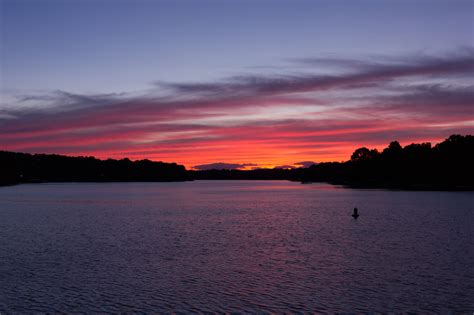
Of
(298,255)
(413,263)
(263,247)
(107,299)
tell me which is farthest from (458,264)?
(107,299)

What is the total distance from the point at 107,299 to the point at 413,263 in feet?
76.7

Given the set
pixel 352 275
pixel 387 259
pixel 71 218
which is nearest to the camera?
pixel 352 275

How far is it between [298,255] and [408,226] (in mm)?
29774

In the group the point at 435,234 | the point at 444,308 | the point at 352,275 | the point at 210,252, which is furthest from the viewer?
the point at 435,234

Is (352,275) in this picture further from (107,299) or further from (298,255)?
(107,299)

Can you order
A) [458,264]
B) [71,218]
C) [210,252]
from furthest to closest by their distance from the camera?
[71,218], [210,252], [458,264]

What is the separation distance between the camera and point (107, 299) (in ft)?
91.6

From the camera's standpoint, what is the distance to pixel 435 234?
57.2 meters

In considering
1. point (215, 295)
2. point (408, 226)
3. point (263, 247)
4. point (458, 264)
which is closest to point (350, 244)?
point (263, 247)

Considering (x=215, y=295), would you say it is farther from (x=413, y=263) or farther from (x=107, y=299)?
(x=413, y=263)

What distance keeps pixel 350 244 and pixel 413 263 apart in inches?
456

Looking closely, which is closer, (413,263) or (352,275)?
(352,275)

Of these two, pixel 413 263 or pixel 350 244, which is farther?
pixel 350 244

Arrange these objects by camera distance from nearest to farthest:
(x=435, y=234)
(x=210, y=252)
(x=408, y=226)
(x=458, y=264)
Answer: (x=458, y=264)
(x=210, y=252)
(x=435, y=234)
(x=408, y=226)
